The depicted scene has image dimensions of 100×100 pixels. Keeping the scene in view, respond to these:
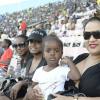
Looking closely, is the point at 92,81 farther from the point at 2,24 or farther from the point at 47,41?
the point at 2,24

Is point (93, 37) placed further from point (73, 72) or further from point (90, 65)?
point (73, 72)

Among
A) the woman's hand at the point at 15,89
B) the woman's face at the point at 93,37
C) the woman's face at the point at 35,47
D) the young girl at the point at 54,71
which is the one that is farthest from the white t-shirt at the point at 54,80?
the woman's face at the point at 35,47

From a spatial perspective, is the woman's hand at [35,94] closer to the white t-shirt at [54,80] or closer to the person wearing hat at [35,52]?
the white t-shirt at [54,80]

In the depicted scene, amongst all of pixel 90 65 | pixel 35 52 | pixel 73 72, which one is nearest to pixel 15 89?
pixel 35 52

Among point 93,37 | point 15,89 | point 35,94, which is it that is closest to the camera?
point 93,37

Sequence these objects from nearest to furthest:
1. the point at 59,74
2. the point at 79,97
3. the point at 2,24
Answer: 1. the point at 79,97
2. the point at 59,74
3. the point at 2,24

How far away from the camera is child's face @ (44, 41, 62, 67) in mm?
3584

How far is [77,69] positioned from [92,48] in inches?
10.2

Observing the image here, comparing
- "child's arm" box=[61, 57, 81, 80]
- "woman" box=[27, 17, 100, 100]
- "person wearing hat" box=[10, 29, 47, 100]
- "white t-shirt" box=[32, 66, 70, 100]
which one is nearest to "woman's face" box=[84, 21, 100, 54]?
"woman" box=[27, 17, 100, 100]

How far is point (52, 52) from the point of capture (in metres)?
3.59

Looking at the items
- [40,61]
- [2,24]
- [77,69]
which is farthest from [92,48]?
[2,24]

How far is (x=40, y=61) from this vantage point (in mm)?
4211

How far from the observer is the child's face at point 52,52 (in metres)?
3.58

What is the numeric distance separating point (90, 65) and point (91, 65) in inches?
0.6
